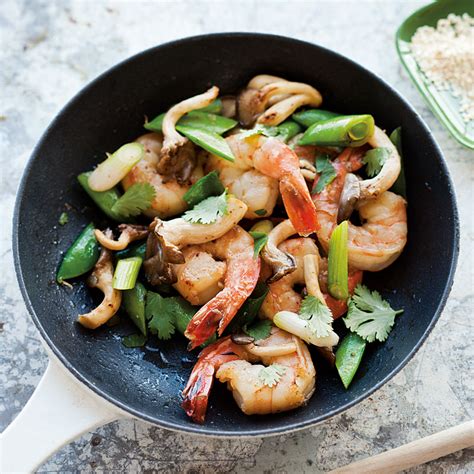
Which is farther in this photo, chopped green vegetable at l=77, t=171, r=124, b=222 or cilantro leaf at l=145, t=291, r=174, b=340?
chopped green vegetable at l=77, t=171, r=124, b=222


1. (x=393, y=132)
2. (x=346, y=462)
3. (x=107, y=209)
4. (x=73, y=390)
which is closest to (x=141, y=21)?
(x=107, y=209)

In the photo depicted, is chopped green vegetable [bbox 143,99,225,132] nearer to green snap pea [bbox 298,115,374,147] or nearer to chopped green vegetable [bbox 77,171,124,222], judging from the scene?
chopped green vegetable [bbox 77,171,124,222]

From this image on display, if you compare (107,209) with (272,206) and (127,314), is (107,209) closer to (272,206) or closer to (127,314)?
(127,314)

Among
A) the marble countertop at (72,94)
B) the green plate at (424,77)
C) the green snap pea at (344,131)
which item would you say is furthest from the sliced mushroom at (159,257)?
the green plate at (424,77)

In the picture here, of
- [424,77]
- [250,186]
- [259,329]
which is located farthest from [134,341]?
[424,77]

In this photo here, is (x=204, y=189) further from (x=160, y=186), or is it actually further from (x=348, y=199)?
(x=348, y=199)

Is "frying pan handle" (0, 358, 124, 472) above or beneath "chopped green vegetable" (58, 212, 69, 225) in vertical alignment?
beneath

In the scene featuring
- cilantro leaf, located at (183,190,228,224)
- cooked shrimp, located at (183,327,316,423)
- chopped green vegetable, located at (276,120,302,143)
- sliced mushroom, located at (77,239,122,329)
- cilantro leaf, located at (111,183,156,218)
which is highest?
cilantro leaf, located at (111,183,156,218)

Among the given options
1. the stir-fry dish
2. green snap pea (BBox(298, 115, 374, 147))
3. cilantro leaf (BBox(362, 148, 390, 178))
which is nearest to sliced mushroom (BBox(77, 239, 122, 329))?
the stir-fry dish
